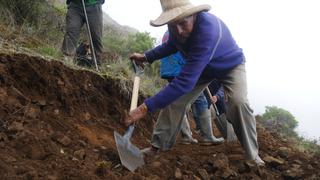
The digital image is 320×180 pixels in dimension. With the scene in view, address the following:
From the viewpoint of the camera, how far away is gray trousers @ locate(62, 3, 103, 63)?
6.99m

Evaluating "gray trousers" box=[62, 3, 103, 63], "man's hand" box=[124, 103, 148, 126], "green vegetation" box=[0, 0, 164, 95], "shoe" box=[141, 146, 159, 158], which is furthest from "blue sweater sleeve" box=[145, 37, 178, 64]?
→ "gray trousers" box=[62, 3, 103, 63]

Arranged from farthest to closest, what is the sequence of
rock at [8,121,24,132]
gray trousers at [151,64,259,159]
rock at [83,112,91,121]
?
Answer: rock at [83,112,91,121], gray trousers at [151,64,259,159], rock at [8,121,24,132]

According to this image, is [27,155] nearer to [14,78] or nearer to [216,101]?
[14,78]

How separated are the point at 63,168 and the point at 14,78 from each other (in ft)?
5.56

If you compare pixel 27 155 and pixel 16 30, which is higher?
pixel 16 30

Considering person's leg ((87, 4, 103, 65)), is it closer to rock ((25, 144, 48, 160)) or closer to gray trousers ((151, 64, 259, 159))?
gray trousers ((151, 64, 259, 159))

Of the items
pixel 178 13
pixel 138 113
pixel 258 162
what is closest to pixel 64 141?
pixel 138 113

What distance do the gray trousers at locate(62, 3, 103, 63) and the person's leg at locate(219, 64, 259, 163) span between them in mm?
2665

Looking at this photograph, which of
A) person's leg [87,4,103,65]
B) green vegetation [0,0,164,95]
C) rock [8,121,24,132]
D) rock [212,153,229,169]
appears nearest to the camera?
rock [8,121,24,132]

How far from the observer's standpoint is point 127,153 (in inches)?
181

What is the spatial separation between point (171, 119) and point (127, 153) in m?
0.76

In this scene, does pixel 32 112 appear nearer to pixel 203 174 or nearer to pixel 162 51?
pixel 162 51

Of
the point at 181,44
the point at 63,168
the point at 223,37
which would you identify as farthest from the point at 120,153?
the point at 223,37

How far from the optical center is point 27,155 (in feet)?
12.9
